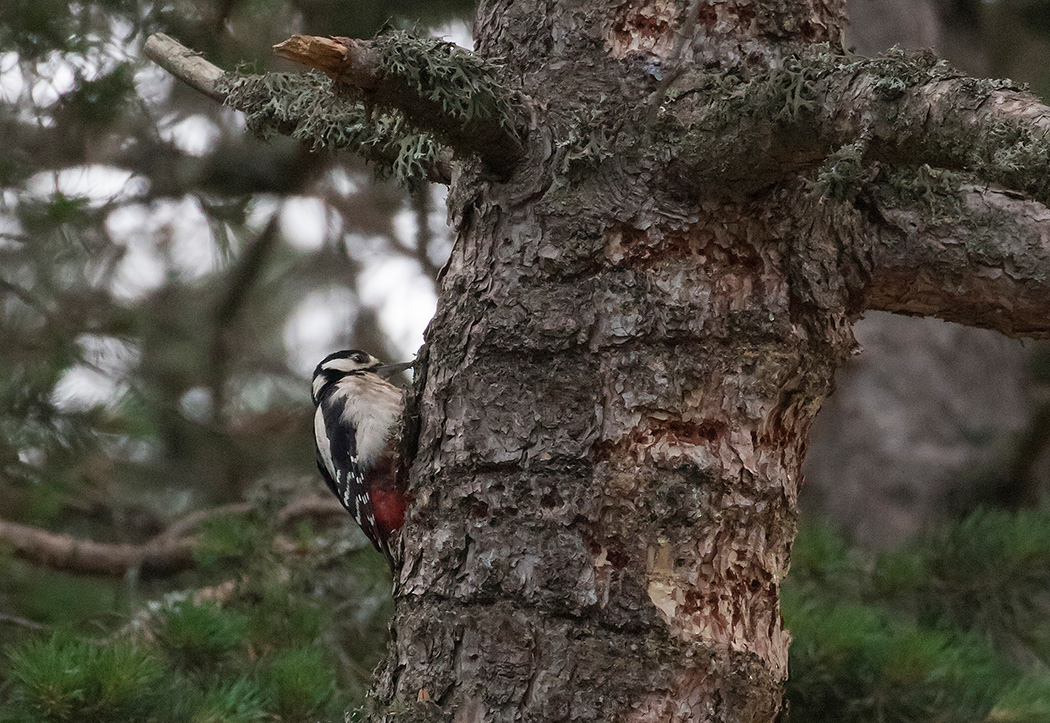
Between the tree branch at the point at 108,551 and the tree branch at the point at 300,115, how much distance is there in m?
1.43

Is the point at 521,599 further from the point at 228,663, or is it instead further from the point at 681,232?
the point at 228,663

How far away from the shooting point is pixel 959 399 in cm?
413

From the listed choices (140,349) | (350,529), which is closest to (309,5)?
(140,349)

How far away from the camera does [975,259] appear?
5.06 ft

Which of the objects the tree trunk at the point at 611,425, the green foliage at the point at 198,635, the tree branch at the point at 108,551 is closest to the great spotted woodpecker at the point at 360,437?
the tree branch at the point at 108,551

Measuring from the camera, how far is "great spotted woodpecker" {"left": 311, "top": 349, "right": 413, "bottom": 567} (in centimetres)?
292

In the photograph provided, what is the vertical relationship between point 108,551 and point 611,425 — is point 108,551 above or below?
above

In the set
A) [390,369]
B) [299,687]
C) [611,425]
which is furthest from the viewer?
[390,369]

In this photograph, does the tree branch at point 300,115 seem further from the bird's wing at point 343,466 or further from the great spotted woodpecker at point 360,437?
the bird's wing at point 343,466

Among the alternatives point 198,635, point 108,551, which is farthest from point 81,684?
point 108,551

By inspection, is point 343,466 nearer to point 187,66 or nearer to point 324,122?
point 187,66

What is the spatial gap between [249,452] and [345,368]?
649mm

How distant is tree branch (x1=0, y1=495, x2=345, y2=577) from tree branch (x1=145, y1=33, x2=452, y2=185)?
143 centimetres

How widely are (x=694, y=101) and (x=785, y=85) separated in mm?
188
